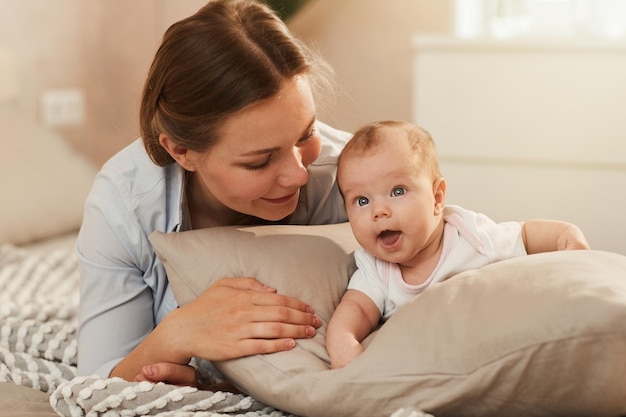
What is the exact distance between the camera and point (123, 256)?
1443 mm

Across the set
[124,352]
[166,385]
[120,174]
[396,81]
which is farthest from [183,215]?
[396,81]

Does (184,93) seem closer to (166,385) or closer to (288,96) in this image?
(288,96)

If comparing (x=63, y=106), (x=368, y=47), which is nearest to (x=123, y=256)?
(x=63, y=106)

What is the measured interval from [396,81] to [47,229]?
1514mm

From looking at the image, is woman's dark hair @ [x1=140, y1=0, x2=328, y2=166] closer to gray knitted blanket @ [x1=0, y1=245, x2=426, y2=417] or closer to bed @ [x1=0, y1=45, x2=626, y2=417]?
bed @ [x1=0, y1=45, x2=626, y2=417]

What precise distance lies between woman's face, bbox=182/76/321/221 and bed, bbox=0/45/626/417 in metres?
0.07

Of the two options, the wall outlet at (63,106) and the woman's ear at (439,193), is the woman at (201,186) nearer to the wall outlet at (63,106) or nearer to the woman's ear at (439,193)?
the woman's ear at (439,193)

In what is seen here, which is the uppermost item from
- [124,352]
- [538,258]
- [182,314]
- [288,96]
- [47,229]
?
[288,96]

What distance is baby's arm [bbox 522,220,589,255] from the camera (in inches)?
50.3

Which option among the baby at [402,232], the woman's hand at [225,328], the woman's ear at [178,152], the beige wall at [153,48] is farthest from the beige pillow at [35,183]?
the baby at [402,232]

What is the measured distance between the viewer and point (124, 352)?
141 centimetres

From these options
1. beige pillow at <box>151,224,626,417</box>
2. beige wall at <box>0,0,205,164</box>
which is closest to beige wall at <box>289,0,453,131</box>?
beige wall at <box>0,0,205,164</box>

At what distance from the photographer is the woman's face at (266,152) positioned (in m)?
1.29

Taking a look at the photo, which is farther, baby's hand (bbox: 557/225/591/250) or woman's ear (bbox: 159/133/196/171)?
woman's ear (bbox: 159/133/196/171)
